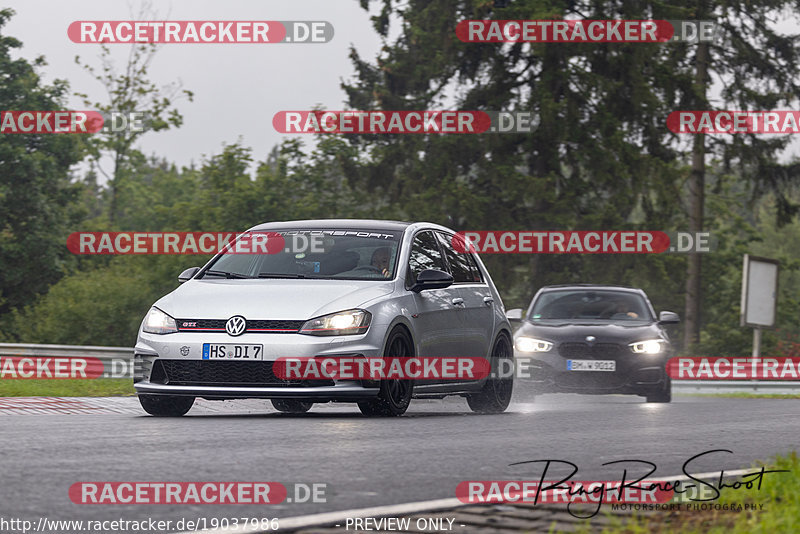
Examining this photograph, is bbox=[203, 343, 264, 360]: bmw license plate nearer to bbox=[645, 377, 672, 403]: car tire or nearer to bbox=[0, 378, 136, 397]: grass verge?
bbox=[0, 378, 136, 397]: grass verge

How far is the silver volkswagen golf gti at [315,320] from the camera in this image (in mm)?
10523

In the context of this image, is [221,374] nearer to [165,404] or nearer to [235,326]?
[235,326]

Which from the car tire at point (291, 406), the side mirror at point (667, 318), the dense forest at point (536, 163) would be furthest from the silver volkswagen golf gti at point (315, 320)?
the dense forest at point (536, 163)

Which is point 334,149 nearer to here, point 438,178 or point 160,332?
point 438,178

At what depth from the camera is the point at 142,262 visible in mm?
44562

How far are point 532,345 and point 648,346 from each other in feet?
4.91

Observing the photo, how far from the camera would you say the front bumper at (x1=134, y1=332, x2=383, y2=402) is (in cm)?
1045

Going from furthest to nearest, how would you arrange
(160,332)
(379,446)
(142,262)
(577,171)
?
(142,262) → (577,171) → (160,332) → (379,446)

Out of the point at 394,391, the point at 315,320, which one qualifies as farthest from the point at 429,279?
the point at 315,320

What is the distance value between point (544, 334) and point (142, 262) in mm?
29459

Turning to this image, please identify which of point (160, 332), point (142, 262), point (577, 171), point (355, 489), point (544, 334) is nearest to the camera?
point (355, 489)

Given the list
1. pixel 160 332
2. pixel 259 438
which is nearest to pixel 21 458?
pixel 259 438

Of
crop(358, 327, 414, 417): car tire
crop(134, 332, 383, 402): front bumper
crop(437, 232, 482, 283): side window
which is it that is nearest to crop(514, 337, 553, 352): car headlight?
crop(437, 232, 482, 283): side window

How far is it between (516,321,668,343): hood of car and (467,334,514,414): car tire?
124 inches
